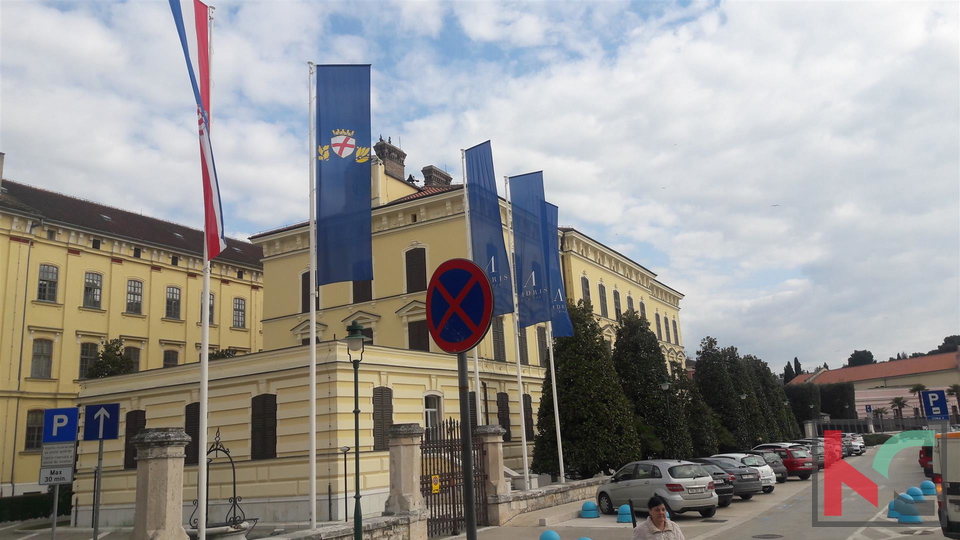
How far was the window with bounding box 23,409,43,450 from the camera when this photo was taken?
1462 inches

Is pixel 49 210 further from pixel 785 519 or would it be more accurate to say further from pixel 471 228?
pixel 785 519

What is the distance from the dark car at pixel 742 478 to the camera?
77.9ft

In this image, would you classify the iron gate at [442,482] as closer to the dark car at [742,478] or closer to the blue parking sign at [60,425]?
the blue parking sign at [60,425]

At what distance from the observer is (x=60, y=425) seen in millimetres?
11969

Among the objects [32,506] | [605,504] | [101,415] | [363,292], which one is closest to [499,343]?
[363,292]

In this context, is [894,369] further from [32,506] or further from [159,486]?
[159,486]

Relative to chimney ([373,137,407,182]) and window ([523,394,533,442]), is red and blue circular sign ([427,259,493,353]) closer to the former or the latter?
window ([523,394,533,442])

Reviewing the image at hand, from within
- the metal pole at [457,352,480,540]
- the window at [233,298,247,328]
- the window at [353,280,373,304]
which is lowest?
the metal pole at [457,352,480,540]

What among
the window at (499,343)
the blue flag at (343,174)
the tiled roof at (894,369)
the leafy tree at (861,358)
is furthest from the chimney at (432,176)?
the leafy tree at (861,358)

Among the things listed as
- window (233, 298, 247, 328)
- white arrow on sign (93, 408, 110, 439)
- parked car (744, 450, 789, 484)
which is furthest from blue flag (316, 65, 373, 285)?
window (233, 298, 247, 328)

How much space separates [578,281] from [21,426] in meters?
31.2

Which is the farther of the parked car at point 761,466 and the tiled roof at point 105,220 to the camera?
the tiled roof at point 105,220

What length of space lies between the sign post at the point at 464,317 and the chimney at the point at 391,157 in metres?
36.1

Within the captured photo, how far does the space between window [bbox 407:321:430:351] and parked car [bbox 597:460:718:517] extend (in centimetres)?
1370
